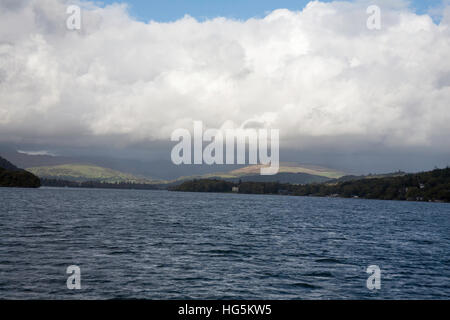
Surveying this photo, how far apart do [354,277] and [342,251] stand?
18549mm

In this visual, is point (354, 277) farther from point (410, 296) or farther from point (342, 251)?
point (342, 251)

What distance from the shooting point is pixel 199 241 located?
65.3 metres

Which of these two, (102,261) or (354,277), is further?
(102,261)

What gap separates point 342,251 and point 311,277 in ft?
68.3

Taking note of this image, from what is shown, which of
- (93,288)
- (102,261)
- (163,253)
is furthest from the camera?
(163,253)
